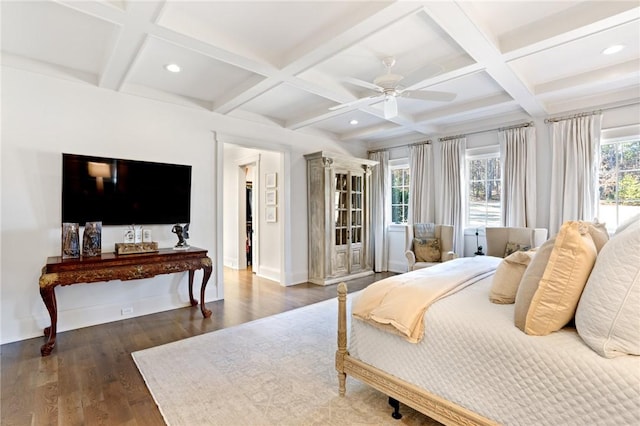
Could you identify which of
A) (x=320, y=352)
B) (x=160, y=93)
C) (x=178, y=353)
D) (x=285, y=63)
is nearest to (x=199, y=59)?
(x=285, y=63)

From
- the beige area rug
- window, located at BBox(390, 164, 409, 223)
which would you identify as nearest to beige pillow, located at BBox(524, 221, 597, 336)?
the beige area rug

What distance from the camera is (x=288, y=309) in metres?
Result: 4.15

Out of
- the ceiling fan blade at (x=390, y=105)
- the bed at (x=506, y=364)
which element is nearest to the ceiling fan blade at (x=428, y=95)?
the ceiling fan blade at (x=390, y=105)

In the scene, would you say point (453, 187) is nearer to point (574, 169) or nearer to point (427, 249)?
point (427, 249)

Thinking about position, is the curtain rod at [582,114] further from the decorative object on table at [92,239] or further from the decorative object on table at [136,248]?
the decorative object on table at [92,239]

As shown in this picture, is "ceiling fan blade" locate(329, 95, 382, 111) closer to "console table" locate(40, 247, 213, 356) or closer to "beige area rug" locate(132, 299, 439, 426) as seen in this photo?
"console table" locate(40, 247, 213, 356)

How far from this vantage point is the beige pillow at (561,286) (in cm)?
144

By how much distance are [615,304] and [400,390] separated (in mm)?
1138

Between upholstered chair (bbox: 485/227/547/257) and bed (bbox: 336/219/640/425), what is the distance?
2792 mm

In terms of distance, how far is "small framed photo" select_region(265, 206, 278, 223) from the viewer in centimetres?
588

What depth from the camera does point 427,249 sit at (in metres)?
5.14

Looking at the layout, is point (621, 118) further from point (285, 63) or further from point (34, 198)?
point (34, 198)

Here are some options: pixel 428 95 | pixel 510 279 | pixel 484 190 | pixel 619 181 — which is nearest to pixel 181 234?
pixel 428 95

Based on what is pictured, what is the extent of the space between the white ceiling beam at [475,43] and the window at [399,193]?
280 cm
